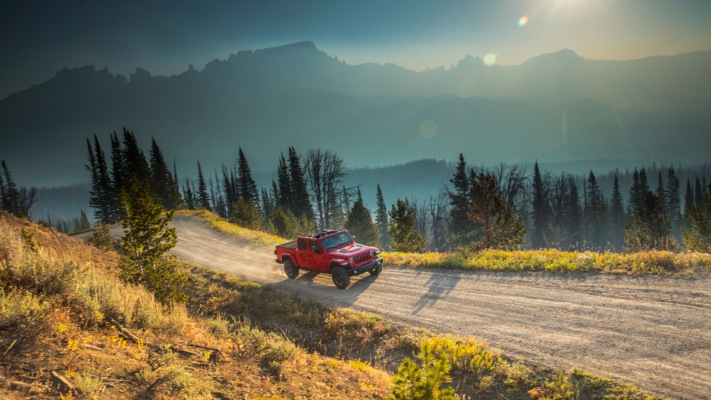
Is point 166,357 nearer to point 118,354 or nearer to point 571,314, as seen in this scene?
point 118,354

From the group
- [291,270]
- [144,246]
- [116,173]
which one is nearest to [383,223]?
[116,173]

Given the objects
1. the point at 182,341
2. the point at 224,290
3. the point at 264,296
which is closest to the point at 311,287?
the point at 264,296

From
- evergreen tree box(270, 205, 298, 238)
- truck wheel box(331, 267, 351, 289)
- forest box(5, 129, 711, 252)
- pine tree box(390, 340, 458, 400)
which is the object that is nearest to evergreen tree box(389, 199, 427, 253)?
forest box(5, 129, 711, 252)

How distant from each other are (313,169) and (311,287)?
4901cm

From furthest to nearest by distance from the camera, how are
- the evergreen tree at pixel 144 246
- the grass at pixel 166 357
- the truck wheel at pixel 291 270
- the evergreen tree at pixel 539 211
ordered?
the evergreen tree at pixel 539 211 < the truck wheel at pixel 291 270 < the evergreen tree at pixel 144 246 < the grass at pixel 166 357

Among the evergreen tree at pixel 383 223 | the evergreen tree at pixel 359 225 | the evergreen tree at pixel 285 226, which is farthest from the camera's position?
the evergreen tree at pixel 383 223

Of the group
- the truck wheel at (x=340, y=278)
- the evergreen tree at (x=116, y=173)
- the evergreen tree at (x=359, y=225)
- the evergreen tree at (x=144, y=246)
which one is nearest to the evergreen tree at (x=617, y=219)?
the evergreen tree at (x=359, y=225)

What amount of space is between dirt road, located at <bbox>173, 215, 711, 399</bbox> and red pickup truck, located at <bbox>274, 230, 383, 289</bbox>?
2.35 ft

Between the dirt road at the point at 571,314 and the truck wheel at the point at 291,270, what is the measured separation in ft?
2.96

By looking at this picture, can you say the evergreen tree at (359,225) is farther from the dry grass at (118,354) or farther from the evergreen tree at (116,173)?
the dry grass at (118,354)

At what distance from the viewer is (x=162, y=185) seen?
62.2 m

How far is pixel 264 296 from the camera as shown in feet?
45.7

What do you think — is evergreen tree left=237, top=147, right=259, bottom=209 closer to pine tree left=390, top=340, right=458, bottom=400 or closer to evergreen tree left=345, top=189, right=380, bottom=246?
evergreen tree left=345, top=189, right=380, bottom=246

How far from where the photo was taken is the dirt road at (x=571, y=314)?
6.77 metres
